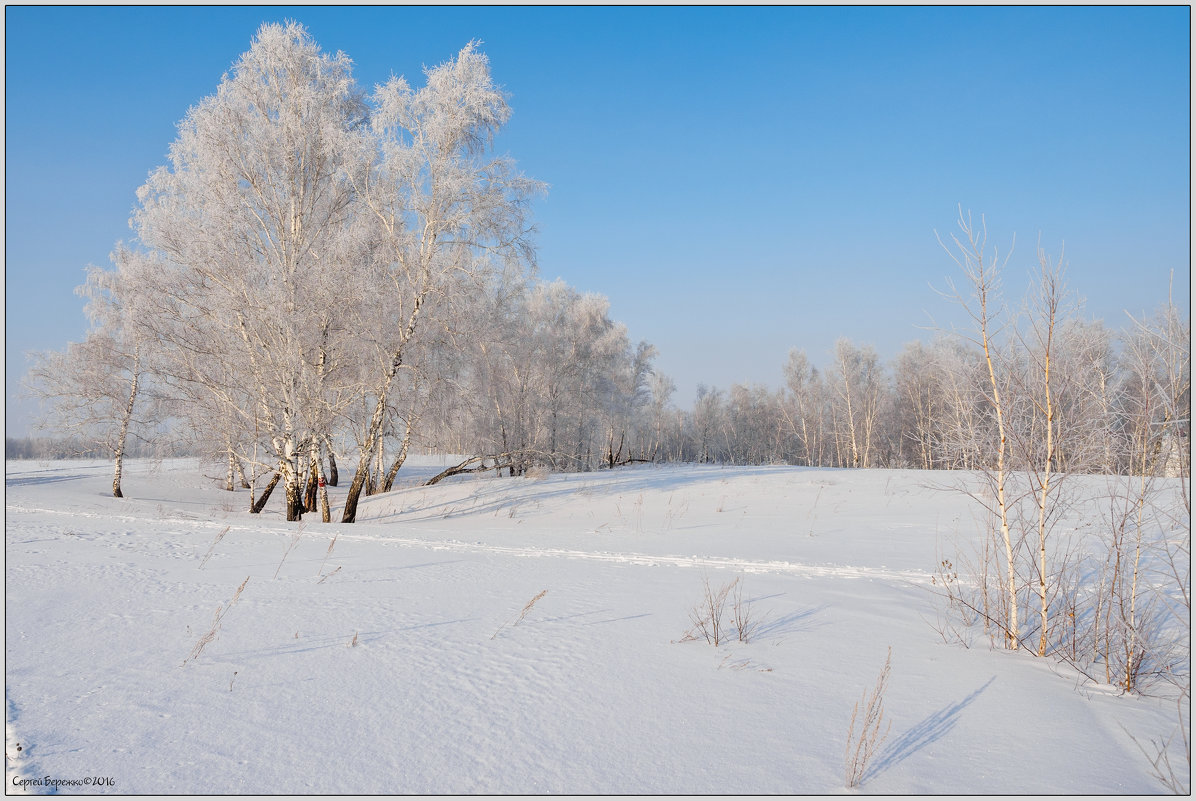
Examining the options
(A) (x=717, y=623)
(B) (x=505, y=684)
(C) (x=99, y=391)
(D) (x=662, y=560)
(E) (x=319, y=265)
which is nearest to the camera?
(B) (x=505, y=684)

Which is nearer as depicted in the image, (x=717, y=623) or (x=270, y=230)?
(x=717, y=623)

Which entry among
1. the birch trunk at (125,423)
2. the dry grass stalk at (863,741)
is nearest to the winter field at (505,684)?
the dry grass stalk at (863,741)

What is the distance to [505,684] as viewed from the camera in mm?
3508

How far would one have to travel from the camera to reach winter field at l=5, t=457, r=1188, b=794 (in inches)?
102

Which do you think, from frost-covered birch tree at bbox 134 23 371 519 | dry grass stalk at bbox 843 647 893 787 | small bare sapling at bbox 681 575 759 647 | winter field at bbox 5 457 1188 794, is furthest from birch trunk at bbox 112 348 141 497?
dry grass stalk at bbox 843 647 893 787

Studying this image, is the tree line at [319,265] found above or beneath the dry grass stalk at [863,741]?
above

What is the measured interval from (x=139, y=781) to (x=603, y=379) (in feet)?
98.3

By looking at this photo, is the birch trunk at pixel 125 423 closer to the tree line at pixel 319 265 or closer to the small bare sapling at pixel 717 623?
the tree line at pixel 319 265

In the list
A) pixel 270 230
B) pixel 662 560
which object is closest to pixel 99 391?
pixel 270 230

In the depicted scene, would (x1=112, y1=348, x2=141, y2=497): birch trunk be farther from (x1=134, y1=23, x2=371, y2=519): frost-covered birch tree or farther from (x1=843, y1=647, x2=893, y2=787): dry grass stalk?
(x1=843, y1=647, x2=893, y2=787): dry grass stalk

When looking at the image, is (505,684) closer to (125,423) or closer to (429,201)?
(429,201)

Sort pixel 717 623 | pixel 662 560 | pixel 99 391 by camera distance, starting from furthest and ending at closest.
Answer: pixel 99 391 < pixel 662 560 < pixel 717 623

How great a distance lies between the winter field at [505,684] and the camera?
102 inches

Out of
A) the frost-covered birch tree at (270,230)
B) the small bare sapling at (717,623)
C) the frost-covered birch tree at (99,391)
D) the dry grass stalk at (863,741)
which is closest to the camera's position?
the dry grass stalk at (863,741)
